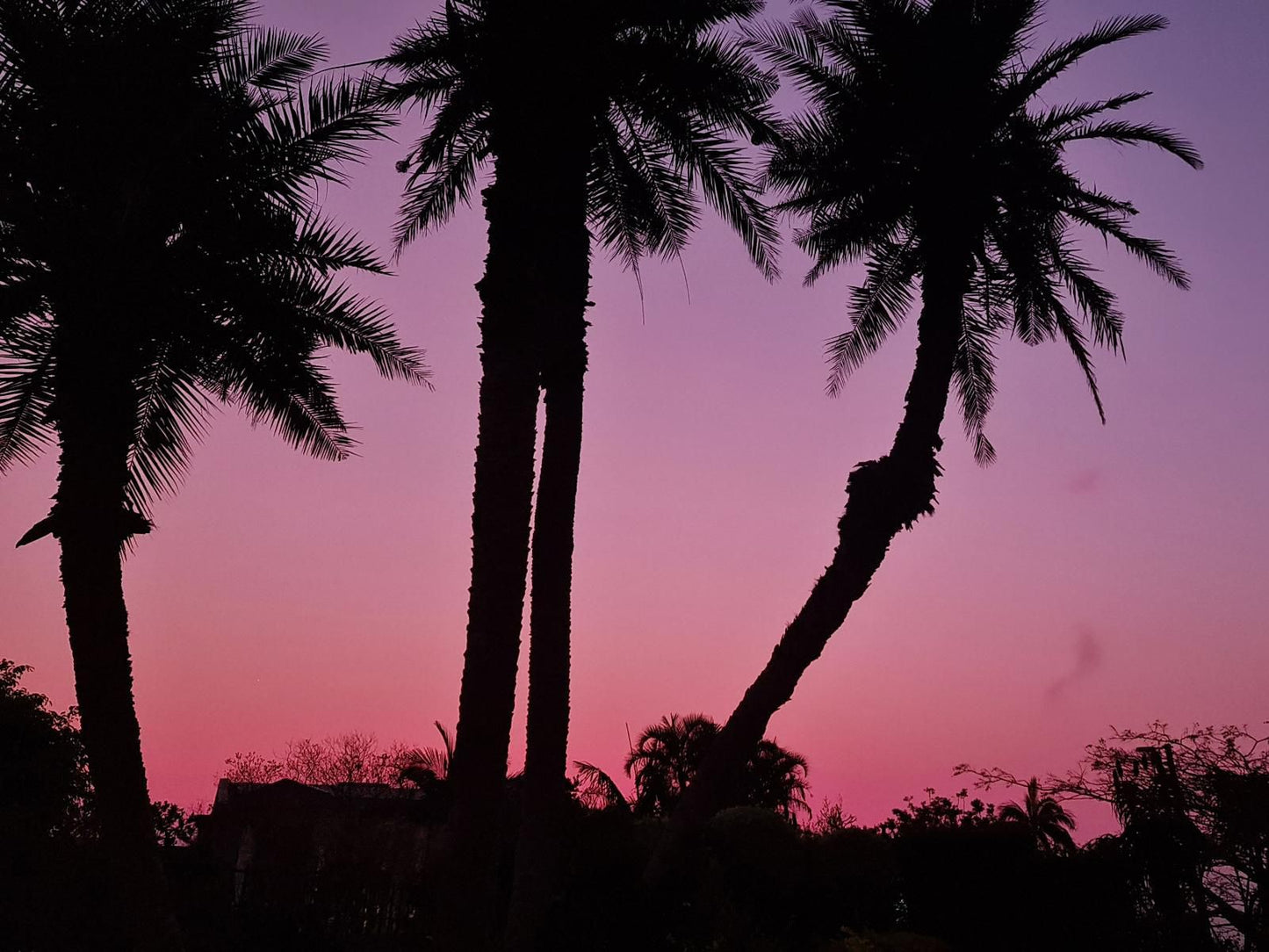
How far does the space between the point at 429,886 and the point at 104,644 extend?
4.51 meters

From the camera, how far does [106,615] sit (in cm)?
1385

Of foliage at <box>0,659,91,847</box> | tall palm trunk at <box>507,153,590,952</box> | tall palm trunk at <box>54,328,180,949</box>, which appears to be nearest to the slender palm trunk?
tall palm trunk at <box>507,153,590,952</box>

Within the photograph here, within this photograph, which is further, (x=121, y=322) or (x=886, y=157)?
(x=886, y=157)

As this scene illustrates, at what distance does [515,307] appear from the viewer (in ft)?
47.0

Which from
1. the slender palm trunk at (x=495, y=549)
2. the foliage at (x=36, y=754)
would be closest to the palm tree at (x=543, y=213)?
the slender palm trunk at (x=495, y=549)

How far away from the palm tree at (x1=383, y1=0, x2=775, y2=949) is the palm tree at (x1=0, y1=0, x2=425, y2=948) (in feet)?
7.24

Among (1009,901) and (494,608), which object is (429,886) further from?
(1009,901)

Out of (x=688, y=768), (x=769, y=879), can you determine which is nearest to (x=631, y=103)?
(x=769, y=879)

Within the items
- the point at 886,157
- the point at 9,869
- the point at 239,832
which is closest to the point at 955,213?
the point at 886,157

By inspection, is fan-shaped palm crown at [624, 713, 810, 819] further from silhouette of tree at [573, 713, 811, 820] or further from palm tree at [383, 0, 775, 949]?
palm tree at [383, 0, 775, 949]

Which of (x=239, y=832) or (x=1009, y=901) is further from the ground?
(x=239, y=832)

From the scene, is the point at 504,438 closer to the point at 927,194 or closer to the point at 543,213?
the point at 543,213

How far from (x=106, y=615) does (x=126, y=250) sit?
4.18 m

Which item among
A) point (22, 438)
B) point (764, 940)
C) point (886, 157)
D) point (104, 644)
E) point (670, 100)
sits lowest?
point (764, 940)
